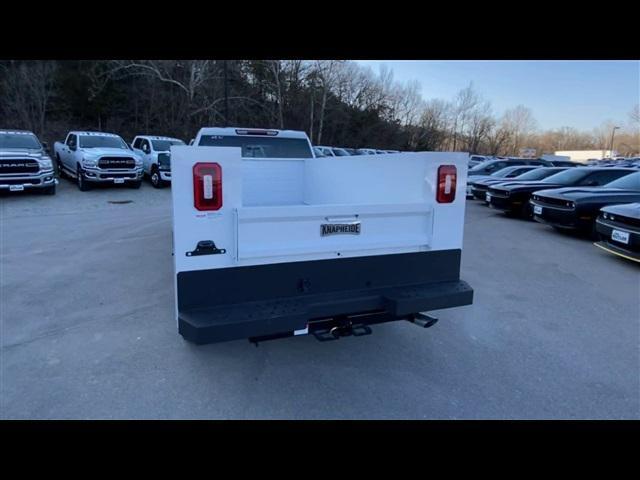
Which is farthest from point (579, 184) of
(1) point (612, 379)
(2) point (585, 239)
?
(1) point (612, 379)

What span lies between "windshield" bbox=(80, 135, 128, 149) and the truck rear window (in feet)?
38.2

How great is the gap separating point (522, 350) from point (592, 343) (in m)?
0.85

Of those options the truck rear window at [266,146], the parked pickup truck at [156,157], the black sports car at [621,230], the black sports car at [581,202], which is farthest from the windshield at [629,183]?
the parked pickup truck at [156,157]

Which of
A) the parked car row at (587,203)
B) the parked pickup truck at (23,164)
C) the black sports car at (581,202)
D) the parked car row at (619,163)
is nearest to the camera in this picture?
the parked car row at (587,203)

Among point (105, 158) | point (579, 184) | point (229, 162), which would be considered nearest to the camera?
point (229, 162)

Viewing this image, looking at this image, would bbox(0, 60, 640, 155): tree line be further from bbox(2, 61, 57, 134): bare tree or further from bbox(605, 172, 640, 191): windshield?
bbox(605, 172, 640, 191): windshield

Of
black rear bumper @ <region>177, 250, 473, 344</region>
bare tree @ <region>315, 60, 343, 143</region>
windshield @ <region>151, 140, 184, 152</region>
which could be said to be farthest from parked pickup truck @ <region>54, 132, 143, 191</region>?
bare tree @ <region>315, 60, 343, 143</region>

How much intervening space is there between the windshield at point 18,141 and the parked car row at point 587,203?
15.6 m

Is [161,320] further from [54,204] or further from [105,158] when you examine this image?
[105,158]

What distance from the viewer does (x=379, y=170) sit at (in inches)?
149

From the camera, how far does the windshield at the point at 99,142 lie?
579 inches

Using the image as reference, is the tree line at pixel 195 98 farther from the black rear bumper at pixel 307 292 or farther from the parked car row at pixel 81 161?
the black rear bumper at pixel 307 292

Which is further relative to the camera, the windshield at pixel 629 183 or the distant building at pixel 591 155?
the distant building at pixel 591 155

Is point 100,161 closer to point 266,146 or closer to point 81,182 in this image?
point 81,182
